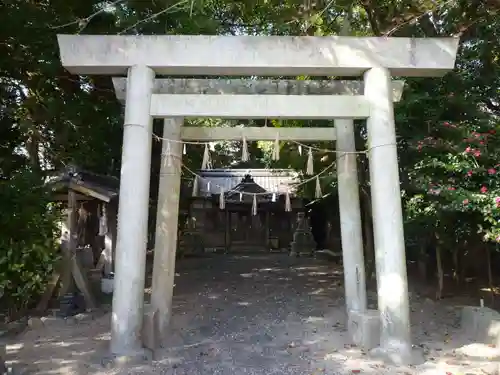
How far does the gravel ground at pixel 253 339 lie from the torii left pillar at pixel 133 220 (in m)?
0.43

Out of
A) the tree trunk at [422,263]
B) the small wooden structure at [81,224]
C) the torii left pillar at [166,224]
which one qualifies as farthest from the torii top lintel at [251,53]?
the tree trunk at [422,263]

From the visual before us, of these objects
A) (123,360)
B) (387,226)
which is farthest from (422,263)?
(123,360)

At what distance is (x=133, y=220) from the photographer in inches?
212

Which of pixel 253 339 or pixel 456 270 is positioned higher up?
pixel 456 270

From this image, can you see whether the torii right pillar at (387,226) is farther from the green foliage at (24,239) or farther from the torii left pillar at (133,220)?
the green foliage at (24,239)

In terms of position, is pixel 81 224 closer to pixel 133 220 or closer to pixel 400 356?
pixel 133 220

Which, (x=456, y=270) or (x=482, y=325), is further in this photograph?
(x=456, y=270)

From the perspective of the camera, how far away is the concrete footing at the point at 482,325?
6180mm

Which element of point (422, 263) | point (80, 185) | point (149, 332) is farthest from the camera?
point (422, 263)

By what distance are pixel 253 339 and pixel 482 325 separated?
3.36 meters

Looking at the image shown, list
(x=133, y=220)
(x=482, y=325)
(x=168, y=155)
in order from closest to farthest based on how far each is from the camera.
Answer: (x=133, y=220)
(x=482, y=325)
(x=168, y=155)

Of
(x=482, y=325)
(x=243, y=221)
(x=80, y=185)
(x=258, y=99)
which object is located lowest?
(x=482, y=325)

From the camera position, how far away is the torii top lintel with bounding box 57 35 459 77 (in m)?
5.58

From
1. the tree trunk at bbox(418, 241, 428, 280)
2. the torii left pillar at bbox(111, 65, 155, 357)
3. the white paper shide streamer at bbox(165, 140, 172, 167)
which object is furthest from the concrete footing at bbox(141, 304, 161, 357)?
the tree trunk at bbox(418, 241, 428, 280)
